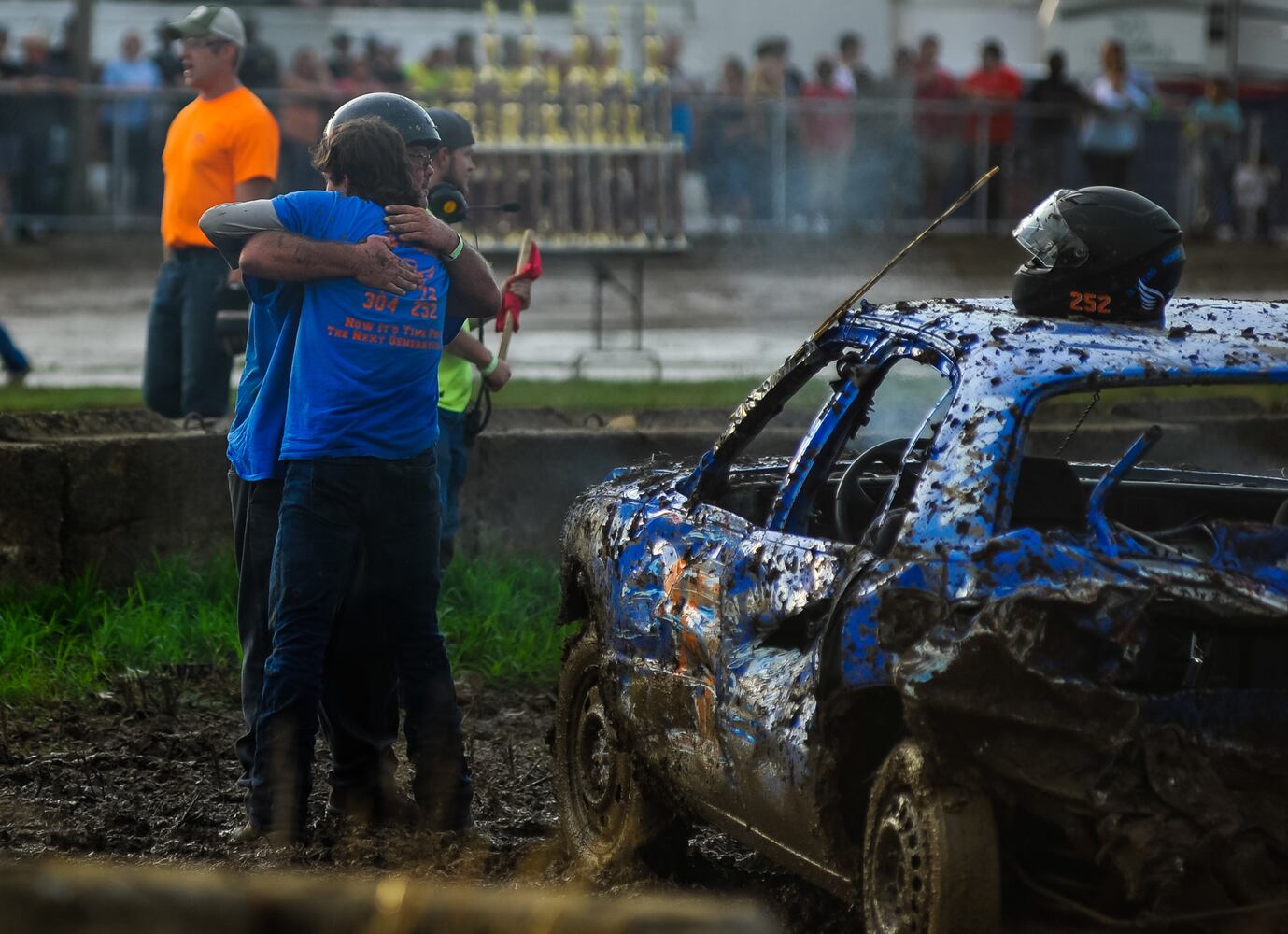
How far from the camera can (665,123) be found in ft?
47.4

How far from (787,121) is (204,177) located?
38.3 feet

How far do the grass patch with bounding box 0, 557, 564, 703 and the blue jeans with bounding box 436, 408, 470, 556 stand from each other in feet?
2.05

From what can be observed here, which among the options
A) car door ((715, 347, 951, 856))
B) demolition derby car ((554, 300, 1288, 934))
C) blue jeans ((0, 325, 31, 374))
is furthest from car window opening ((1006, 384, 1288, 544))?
blue jeans ((0, 325, 31, 374))

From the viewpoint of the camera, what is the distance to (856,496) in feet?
17.1

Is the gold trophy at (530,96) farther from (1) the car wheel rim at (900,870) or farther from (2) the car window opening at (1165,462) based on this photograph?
(1) the car wheel rim at (900,870)

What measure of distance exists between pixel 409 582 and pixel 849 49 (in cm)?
1621

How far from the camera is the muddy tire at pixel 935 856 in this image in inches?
151

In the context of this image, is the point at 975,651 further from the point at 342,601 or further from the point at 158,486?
the point at 158,486

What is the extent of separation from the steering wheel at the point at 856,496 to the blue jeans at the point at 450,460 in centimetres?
215

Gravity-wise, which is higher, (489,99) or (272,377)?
(489,99)

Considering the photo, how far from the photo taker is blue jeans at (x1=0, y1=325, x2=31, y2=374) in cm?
1266

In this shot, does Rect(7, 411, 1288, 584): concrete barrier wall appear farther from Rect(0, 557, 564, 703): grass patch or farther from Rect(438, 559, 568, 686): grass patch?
Answer: Rect(438, 559, 568, 686): grass patch

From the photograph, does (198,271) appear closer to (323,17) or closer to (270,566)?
(270,566)

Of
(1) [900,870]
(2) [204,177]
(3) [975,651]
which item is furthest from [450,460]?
(3) [975,651]
